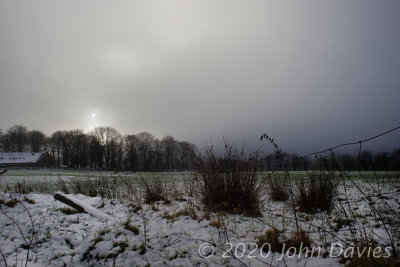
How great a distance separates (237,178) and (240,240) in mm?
1805

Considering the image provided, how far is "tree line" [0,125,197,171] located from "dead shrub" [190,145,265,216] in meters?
61.3

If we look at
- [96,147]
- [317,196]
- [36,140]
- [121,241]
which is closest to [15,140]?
[36,140]

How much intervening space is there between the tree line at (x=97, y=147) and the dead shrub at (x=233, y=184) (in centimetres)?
6133

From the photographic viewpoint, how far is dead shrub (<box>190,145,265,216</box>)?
16.2ft

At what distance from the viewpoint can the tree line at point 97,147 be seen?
69.1m

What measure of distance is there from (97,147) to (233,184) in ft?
238

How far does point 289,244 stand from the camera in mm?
3010

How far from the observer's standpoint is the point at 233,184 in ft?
16.4

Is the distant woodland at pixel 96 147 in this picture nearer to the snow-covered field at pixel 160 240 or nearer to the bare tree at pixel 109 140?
the bare tree at pixel 109 140

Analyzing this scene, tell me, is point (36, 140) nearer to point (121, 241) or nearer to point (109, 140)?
point (109, 140)

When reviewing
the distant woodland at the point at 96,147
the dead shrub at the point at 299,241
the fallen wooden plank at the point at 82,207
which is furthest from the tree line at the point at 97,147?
the dead shrub at the point at 299,241

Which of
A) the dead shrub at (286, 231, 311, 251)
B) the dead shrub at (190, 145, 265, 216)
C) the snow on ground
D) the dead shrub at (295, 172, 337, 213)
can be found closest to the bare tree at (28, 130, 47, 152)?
the snow on ground

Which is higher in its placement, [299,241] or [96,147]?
[96,147]

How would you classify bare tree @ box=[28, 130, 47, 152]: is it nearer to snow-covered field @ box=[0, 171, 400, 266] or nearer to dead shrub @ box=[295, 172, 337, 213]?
snow-covered field @ box=[0, 171, 400, 266]
